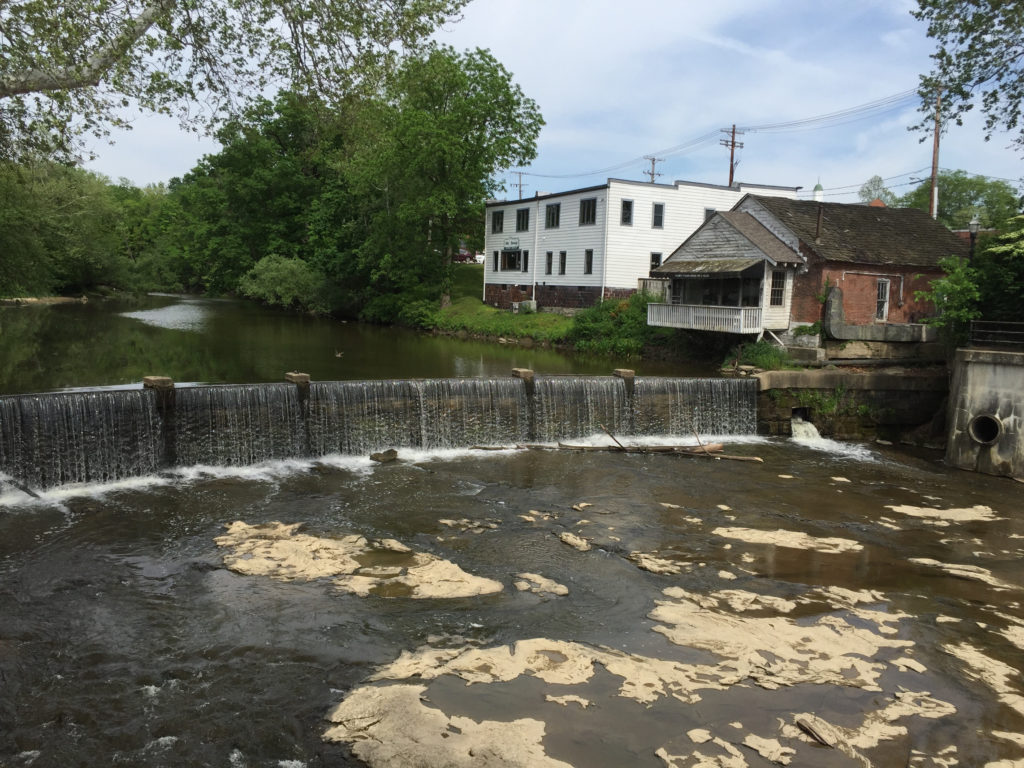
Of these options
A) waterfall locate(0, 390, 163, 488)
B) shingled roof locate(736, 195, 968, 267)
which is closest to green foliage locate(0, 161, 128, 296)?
waterfall locate(0, 390, 163, 488)

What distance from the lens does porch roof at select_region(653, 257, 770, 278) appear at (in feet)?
86.9

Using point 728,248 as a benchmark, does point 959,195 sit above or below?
above

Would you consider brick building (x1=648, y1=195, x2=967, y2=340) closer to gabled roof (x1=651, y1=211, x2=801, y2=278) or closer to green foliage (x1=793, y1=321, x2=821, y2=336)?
gabled roof (x1=651, y1=211, x2=801, y2=278)

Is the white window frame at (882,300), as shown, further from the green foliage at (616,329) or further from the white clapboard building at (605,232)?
the white clapboard building at (605,232)

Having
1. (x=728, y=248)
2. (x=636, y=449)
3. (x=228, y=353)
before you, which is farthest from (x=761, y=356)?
(x=228, y=353)

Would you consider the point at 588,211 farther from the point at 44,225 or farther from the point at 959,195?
the point at 959,195

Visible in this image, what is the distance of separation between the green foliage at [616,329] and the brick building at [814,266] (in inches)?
101

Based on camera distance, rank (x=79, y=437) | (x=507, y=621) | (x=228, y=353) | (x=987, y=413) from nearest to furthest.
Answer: (x=507, y=621), (x=79, y=437), (x=987, y=413), (x=228, y=353)

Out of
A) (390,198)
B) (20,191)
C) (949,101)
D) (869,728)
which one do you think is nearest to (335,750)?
(869,728)

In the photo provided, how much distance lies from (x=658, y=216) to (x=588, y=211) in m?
3.69

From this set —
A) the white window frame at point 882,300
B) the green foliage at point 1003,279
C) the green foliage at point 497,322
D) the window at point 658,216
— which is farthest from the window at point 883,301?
the green foliage at point 497,322

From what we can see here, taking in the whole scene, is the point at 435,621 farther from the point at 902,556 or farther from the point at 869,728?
the point at 902,556

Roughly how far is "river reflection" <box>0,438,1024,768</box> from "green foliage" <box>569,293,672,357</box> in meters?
18.2

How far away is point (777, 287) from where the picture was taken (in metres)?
26.7
